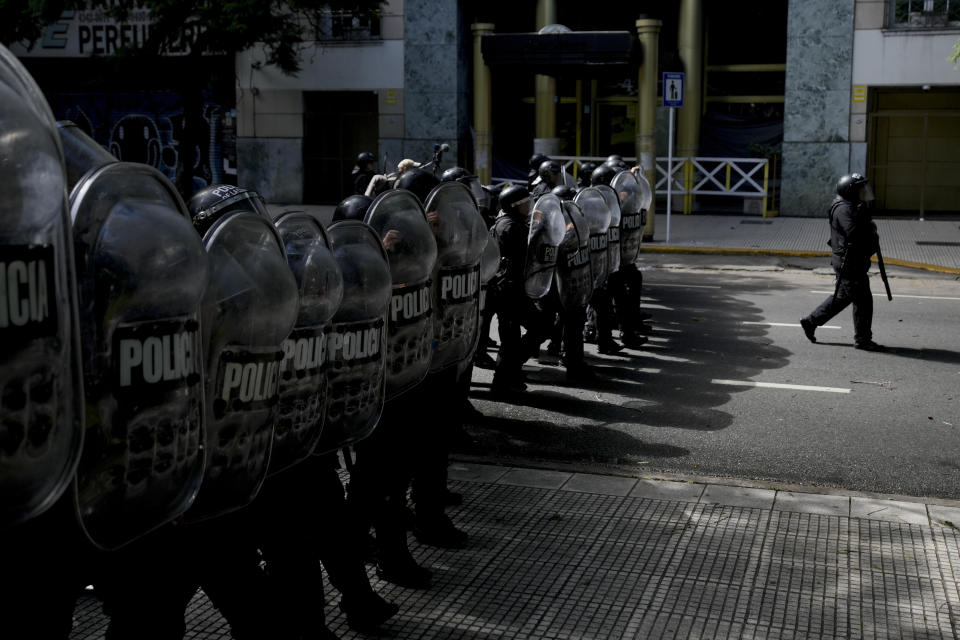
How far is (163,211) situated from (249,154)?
2463 cm

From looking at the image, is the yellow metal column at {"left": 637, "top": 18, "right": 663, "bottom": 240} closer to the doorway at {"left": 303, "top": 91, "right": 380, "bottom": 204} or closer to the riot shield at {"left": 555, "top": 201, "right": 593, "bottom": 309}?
the doorway at {"left": 303, "top": 91, "right": 380, "bottom": 204}

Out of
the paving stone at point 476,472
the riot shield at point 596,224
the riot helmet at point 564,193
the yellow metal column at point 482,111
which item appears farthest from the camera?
the yellow metal column at point 482,111

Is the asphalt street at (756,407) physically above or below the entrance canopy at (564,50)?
below

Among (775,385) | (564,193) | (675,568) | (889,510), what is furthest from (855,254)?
(675,568)

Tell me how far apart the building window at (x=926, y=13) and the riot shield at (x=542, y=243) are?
16.7m

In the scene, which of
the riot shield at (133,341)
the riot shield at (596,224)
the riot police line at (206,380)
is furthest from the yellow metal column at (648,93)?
the riot shield at (133,341)

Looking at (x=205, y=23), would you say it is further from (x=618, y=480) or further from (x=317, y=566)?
(x=317, y=566)

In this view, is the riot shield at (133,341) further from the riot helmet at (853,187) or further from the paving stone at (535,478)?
the riot helmet at (853,187)

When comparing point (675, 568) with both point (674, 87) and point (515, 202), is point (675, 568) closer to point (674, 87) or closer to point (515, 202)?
point (515, 202)

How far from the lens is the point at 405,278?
185 inches

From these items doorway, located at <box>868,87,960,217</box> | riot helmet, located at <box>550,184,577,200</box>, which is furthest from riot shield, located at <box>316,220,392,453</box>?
doorway, located at <box>868,87,960,217</box>

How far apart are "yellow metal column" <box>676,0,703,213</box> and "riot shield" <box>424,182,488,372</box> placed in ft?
63.2

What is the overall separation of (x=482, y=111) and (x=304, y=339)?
19.3m

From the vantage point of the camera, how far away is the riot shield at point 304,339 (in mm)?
3756
